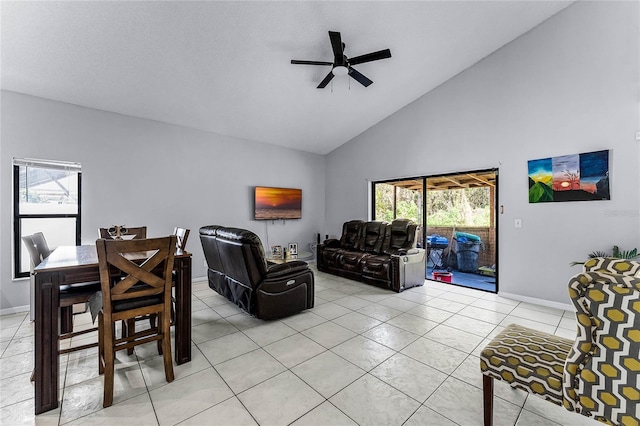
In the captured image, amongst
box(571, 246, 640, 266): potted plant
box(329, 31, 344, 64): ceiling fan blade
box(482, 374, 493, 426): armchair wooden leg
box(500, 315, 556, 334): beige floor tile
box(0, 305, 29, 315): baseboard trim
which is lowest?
box(500, 315, 556, 334): beige floor tile

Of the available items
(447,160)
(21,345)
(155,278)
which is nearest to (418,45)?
(447,160)

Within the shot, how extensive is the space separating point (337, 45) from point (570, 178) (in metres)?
3.57

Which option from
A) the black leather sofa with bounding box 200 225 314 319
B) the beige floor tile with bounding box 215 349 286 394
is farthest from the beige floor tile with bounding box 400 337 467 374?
the black leather sofa with bounding box 200 225 314 319

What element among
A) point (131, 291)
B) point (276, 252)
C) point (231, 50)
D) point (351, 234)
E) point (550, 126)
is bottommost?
point (276, 252)

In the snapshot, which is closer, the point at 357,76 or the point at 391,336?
the point at 391,336

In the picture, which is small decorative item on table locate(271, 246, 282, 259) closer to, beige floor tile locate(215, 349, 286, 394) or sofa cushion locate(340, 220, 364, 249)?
sofa cushion locate(340, 220, 364, 249)

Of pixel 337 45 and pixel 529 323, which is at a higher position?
pixel 337 45

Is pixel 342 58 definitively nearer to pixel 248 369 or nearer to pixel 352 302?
pixel 352 302

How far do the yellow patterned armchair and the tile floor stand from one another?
0.54 metres

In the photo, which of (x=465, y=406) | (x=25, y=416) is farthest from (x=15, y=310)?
(x=465, y=406)

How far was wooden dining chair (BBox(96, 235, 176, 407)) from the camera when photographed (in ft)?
6.04

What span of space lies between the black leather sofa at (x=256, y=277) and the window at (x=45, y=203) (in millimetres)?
2094

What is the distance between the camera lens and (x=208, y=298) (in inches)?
160

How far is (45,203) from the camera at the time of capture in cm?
375
